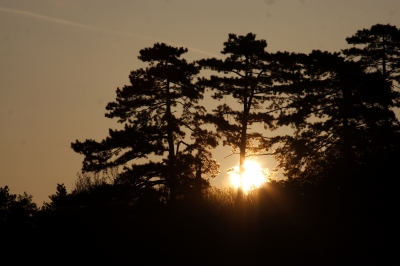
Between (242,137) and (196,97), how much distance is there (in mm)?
4047

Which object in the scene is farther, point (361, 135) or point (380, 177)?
point (361, 135)

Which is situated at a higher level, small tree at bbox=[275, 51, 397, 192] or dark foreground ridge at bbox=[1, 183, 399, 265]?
small tree at bbox=[275, 51, 397, 192]

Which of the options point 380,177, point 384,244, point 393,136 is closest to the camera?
point 384,244

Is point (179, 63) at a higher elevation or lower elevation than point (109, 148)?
higher

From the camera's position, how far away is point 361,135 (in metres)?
42.4

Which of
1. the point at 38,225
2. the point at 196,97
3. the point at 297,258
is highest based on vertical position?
the point at 196,97

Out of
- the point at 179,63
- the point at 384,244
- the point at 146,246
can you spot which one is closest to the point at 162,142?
the point at 179,63

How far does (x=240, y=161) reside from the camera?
1667 inches

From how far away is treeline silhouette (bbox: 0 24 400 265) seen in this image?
1522 inches

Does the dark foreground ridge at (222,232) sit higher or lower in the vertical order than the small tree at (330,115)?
lower

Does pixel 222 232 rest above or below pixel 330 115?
below

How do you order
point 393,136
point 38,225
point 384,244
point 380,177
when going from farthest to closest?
1. point 38,225
2. point 393,136
3. point 380,177
4. point 384,244

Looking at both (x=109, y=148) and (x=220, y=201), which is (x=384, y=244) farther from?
(x=109, y=148)

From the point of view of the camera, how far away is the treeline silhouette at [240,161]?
38.7 meters
